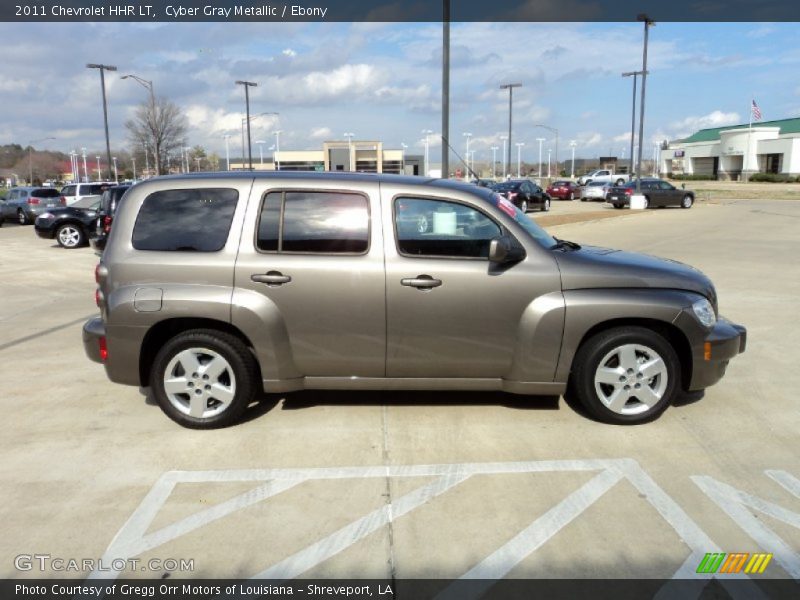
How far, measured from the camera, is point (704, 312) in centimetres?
458

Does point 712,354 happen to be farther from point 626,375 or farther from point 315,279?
point 315,279

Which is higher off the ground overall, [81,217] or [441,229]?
[441,229]

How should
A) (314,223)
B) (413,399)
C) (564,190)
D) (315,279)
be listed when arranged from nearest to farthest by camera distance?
(315,279) → (314,223) → (413,399) → (564,190)

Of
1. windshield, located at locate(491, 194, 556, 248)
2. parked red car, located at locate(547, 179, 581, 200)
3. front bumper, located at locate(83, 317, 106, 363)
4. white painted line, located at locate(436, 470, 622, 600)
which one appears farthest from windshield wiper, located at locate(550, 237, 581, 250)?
parked red car, located at locate(547, 179, 581, 200)

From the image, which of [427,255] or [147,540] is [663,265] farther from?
[147,540]

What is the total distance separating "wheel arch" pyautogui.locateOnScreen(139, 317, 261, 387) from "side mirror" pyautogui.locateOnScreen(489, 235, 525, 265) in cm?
184

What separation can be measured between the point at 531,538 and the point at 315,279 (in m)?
2.20

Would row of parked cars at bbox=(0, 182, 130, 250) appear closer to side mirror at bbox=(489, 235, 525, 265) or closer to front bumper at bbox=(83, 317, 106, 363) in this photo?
front bumper at bbox=(83, 317, 106, 363)

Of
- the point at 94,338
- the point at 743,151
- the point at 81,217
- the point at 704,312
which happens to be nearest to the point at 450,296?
the point at 704,312

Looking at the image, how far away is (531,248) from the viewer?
14.9ft

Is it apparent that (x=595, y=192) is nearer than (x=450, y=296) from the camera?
No

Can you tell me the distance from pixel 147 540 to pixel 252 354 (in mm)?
1605

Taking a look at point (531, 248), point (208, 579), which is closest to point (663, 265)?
point (531, 248)

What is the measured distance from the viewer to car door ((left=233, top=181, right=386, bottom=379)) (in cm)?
445
